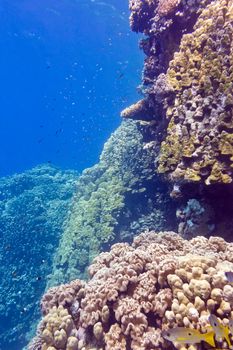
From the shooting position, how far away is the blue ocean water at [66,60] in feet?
154

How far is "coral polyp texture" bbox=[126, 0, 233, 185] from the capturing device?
18.5 feet

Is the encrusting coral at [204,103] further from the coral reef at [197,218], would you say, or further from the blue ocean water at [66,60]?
the blue ocean water at [66,60]

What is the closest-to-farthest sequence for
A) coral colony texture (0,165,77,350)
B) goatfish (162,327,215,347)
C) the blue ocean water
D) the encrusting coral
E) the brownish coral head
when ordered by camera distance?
goatfish (162,327,215,347) → the encrusting coral → the brownish coral head → coral colony texture (0,165,77,350) → the blue ocean water

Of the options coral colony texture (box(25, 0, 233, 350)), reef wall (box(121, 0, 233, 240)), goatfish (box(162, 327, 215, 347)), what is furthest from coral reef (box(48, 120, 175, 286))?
goatfish (box(162, 327, 215, 347))

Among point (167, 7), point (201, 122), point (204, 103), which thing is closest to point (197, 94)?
point (204, 103)

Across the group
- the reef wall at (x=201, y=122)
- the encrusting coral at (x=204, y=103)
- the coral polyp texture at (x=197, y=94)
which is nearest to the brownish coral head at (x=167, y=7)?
the coral polyp texture at (x=197, y=94)

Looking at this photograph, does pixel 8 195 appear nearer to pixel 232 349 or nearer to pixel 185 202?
pixel 185 202

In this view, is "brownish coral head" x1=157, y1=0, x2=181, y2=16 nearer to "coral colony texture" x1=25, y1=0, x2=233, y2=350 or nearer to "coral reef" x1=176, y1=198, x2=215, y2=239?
"coral colony texture" x1=25, y1=0, x2=233, y2=350

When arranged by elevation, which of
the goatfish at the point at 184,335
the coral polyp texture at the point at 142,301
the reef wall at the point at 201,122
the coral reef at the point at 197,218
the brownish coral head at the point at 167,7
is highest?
the brownish coral head at the point at 167,7

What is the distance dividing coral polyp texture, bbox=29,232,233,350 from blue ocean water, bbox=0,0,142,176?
13.6 m

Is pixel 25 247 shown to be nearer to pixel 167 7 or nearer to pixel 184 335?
pixel 167 7

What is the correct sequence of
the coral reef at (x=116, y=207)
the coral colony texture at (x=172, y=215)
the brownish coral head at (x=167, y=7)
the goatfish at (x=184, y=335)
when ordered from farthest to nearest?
the coral reef at (x=116, y=207)
the brownish coral head at (x=167, y=7)
the coral colony texture at (x=172, y=215)
the goatfish at (x=184, y=335)

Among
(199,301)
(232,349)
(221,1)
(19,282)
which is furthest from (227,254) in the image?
(19,282)

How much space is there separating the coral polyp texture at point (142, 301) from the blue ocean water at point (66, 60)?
1357 centimetres
